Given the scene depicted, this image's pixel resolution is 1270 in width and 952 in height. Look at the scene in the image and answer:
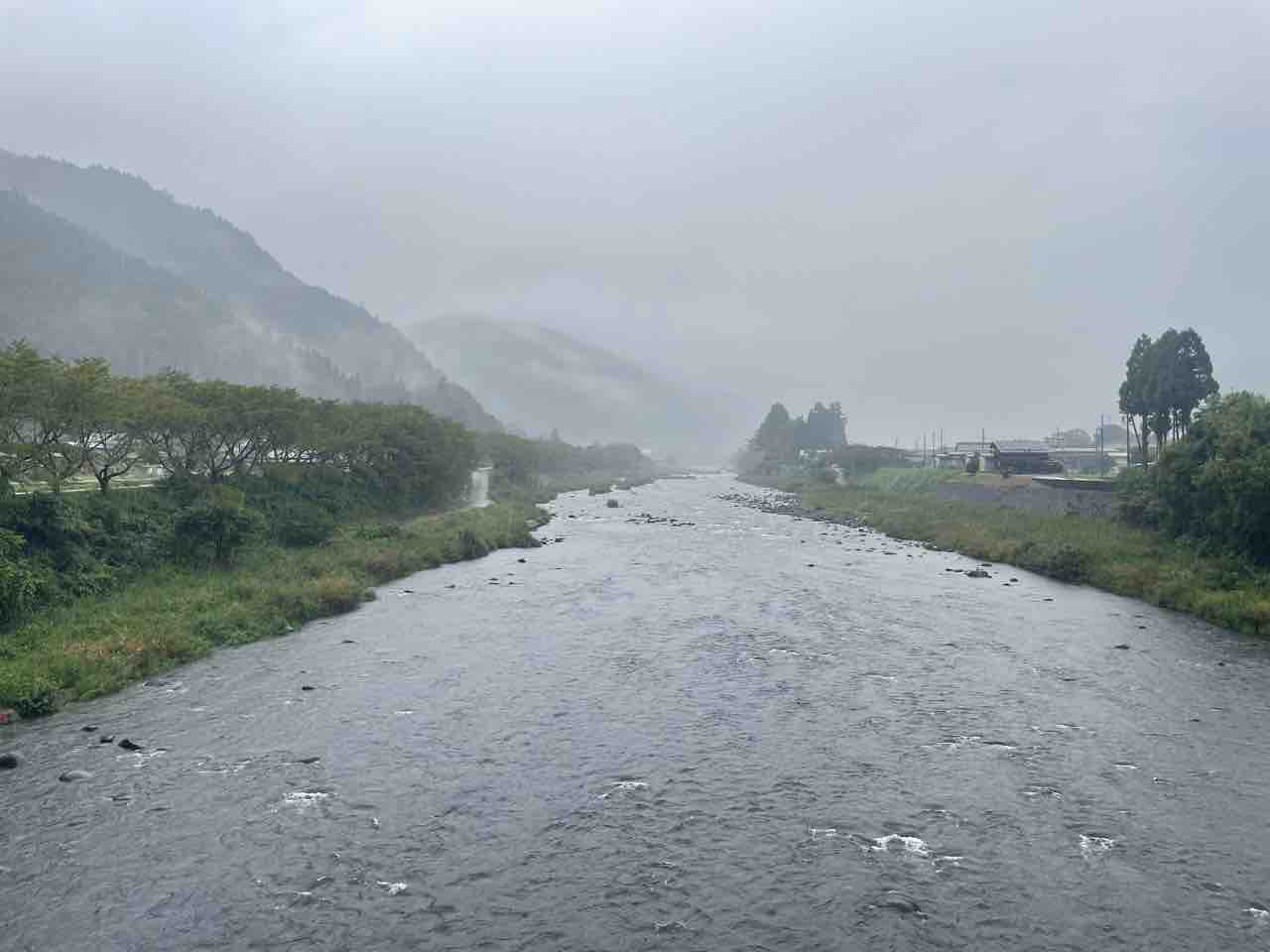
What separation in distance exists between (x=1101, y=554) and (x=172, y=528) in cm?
4315

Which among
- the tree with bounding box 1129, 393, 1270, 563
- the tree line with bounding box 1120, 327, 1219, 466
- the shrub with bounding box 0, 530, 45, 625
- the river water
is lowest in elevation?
the river water

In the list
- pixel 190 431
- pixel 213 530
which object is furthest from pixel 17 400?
pixel 190 431

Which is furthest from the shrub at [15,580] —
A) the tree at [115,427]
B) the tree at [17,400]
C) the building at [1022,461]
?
the building at [1022,461]

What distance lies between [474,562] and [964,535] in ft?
105

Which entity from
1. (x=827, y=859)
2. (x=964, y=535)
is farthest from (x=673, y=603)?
(x=964, y=535)

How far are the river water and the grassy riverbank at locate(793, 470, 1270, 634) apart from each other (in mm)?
3566

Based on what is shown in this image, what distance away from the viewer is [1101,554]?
4141 centimetres

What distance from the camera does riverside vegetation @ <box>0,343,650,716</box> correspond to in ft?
79.4

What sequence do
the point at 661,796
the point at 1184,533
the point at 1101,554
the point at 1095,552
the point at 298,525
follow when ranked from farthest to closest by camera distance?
the point at 298,525
the point at 1095,552
the point at 1101,554
the point at 1184,533
the point at 661,796

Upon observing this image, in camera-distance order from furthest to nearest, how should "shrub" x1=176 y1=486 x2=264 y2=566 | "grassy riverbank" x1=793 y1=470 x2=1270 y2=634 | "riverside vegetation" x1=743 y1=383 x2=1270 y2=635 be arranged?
"shrub" x1=176 y1=486 x2=264 y2=566
"riverside vegetation" x1=743 y1=383 x2=1270 y2=635
"grassy riverbank" x1=793 y1=470 x2=1270 y2=634

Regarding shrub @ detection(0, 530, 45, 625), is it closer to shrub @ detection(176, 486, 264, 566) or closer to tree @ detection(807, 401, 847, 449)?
shrub @ detection(176, 486, 264, 566)

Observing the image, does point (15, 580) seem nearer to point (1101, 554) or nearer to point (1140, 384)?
point (1101, 554)

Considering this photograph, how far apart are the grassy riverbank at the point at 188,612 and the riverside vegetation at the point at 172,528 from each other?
0.21 feet

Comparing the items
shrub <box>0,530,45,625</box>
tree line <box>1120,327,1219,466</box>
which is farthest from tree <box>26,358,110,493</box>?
tree line <box>1120,327,1219,466</box>
